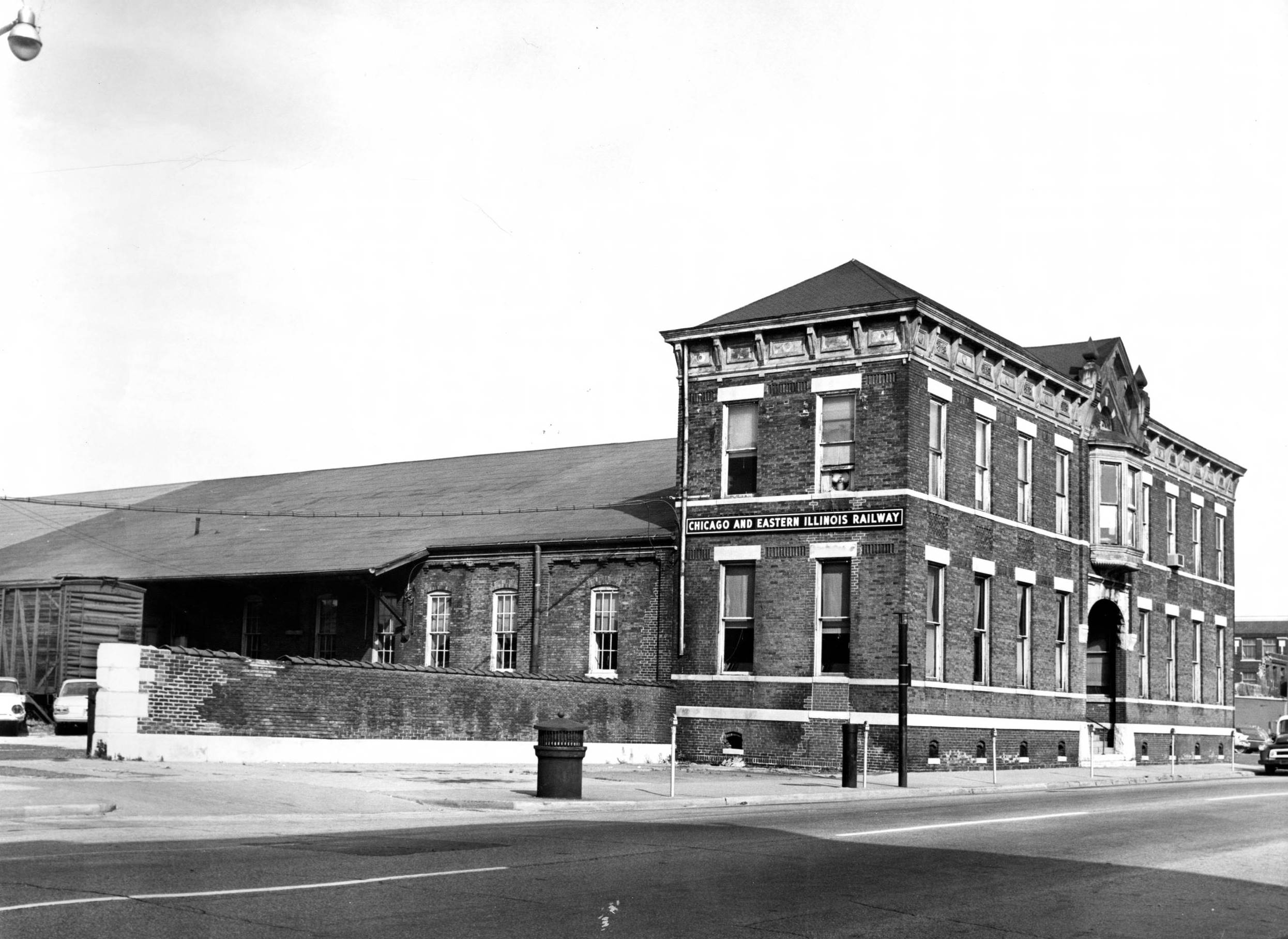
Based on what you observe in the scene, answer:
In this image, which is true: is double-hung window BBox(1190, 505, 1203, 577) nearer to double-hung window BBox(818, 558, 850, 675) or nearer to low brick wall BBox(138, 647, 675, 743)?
double-hung window BBox(818, 558, 850, 675)

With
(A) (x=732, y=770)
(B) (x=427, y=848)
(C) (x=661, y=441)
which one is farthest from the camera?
(C) (x=661, y=441)

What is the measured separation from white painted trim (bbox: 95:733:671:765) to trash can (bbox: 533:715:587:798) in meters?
6.67

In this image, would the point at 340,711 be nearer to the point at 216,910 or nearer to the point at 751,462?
the point at 751,462

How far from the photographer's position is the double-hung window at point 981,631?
119 ft

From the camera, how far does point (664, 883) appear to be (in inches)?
488

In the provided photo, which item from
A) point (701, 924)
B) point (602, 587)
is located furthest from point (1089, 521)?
point (701, 924)

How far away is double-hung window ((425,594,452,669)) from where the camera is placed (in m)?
40.1

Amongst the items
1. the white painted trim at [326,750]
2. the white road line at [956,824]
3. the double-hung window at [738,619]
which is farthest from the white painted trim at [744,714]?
the white road line at [956,824]

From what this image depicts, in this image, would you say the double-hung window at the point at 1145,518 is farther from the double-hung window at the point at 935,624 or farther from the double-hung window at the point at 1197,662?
the double-hung window at the point at 935,624

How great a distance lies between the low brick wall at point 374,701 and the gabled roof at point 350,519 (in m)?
5.03

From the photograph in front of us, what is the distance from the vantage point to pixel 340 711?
27703mm

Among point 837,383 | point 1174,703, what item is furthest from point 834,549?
point 1174,703

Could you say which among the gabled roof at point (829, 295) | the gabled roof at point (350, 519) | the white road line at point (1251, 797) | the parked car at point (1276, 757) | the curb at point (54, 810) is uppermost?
the gabled roof at point (829, 295)

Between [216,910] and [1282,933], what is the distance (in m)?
7.69
